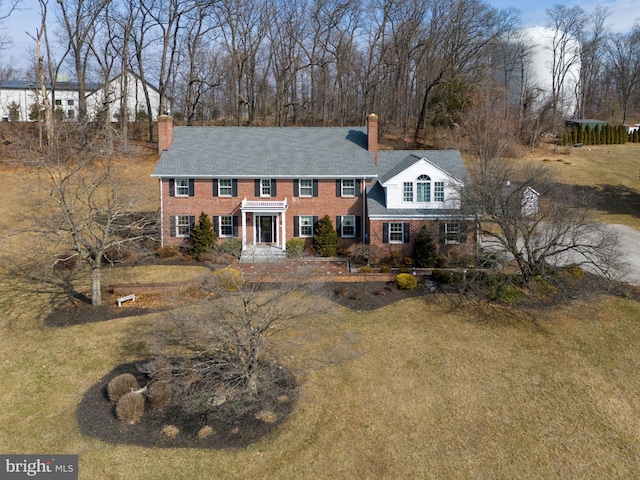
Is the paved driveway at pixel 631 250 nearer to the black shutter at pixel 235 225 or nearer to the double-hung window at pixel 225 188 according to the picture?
the black shutter at pixel 235 225

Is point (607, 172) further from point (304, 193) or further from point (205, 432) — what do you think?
point (205, 432)

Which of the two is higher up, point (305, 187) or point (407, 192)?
point (305, 187)

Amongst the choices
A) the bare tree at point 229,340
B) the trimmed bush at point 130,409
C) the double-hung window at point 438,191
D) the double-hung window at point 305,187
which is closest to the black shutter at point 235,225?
the double-hung window at point 305,187

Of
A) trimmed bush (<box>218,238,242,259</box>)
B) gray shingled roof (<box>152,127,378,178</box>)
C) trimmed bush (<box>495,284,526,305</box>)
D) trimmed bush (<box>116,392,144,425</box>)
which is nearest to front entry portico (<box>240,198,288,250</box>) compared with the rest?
trimmed bush (<box>218,238,242,259</box>)

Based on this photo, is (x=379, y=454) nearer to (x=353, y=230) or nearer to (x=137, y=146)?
(x=353, y=230)

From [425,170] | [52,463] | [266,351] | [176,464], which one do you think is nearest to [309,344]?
[266,351]

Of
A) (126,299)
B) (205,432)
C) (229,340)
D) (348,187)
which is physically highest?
(348,187)

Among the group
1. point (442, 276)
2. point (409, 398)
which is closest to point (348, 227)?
point (442, 276)

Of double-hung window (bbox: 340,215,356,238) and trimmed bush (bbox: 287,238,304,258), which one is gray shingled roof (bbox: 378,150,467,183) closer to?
double-hung window (bbox: 340,215,356,238)
